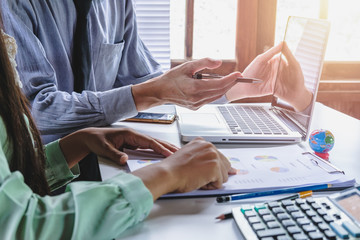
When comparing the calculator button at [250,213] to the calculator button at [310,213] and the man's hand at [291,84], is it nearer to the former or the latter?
the calculator button at [310,213]

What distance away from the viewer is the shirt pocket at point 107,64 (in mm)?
1428

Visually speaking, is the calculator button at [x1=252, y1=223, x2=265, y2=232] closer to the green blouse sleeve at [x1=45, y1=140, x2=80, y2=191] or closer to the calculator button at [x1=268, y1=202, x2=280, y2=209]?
the calculator button at [x1=268, y1=202, x2=280, y2=209]

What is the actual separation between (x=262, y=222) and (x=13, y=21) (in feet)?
2.98

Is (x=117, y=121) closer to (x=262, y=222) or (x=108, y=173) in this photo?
(x=108, y=173)

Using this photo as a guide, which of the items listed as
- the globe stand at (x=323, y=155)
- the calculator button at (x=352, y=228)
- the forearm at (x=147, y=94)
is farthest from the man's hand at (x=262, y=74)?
the calculator button at (x=352, y=228)

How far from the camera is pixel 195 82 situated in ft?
3.40

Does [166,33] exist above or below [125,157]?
above

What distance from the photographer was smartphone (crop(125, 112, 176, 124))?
1156 millimetres

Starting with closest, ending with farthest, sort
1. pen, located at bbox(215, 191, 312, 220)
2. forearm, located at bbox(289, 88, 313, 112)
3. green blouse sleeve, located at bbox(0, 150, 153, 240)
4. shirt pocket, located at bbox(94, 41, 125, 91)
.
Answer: green blouse sleeve, located at bbox(0, 150, 153, 240)
pen, located at bbox(215, 191, 312, 220)
forearm, located at bbox(289, 88, 313, 112)
shirt pocket, located at bbox(94, 41, 125, 91)

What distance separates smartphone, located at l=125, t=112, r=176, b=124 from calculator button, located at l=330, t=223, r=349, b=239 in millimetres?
676

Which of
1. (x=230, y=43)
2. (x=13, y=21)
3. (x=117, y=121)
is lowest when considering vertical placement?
(x=117, y=121)

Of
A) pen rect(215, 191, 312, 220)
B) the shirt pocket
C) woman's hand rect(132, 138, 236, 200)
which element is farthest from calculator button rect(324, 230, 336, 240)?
the shirt pocket

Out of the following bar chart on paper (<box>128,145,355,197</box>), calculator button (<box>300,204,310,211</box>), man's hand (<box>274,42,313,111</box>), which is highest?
man's hand (<box>274,42,313,111</box>)

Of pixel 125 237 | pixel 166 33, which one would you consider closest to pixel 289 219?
pixel 125 237
